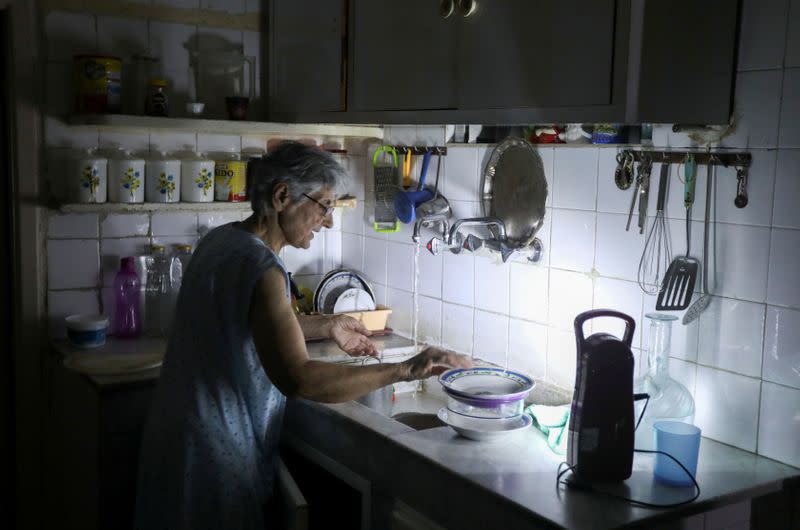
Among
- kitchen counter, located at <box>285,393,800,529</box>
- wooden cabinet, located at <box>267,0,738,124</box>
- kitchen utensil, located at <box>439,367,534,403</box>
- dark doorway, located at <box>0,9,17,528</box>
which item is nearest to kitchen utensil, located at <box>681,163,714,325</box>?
wooden cabinet, located at <box>267,0,738,124</box>

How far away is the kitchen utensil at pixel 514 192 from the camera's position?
2.16 meters

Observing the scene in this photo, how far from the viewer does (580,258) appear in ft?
6.81

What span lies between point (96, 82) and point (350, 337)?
3.36 feet

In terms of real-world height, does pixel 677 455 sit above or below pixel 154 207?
below

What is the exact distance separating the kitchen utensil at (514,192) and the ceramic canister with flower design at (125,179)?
1.01m

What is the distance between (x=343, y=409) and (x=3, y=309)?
1174 millimetres

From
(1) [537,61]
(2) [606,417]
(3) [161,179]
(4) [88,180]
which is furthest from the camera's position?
(3) [161,179]

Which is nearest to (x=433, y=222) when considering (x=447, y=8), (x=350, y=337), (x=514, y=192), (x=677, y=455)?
(x=514, y=192)

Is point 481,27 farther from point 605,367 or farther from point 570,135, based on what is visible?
point 605,367

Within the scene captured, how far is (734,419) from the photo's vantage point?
177 cm

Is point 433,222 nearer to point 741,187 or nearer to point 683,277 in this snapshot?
point 683,277

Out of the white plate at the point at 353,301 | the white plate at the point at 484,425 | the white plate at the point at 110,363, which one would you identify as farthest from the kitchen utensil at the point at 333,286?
the white plate at the point at 484,425

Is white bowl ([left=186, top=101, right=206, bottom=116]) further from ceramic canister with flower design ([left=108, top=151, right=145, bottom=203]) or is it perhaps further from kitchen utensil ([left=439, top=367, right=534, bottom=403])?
kitchen utensil ([left=439, top=367, right=534, bottom=403])

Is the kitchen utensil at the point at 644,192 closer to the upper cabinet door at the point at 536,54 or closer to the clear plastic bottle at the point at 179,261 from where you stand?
the upper cabinet door at the point at 536,54
